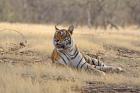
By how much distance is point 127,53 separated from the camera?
18.1 metres

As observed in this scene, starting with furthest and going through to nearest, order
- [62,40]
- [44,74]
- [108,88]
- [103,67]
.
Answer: [103,67]
[62,40]
[44,74]
[108,88]

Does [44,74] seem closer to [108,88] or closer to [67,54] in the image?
[108,88]

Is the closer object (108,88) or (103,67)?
(108,88)

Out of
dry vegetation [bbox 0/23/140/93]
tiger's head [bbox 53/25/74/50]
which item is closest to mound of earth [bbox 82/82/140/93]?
dry vegetation [bbox 0/23/140/93]

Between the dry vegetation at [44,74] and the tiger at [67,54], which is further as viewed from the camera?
the tiger at [67,54]

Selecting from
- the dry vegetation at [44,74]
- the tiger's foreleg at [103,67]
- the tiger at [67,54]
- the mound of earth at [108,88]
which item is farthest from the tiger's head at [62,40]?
the mound of earth at [108,88]

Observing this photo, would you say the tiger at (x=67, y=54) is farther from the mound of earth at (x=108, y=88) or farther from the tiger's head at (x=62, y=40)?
the mound of earth at (x=108, y=88)

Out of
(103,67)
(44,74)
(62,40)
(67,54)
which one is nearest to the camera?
(44,74)

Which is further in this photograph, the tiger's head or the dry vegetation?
the tiger's head

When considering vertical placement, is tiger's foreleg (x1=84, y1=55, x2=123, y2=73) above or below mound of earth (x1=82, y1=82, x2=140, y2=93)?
above

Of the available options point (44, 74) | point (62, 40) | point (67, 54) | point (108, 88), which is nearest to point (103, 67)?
point (67, 54)

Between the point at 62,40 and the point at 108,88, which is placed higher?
the point at 62,40

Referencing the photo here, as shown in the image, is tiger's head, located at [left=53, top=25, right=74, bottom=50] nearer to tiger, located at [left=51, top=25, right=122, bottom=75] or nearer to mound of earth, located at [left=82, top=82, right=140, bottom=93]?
tiger, located at [left=51, top=25, right=122, bottom=75]

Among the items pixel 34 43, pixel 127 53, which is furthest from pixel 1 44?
pixel 127 53
